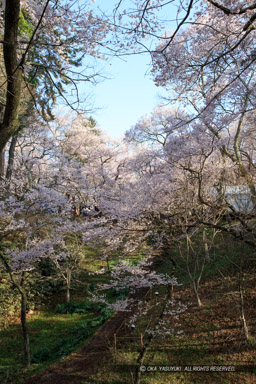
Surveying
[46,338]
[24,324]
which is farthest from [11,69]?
[46,338]

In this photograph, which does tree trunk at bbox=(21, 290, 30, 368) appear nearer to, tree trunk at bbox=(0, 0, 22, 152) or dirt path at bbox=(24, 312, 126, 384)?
dirt path at bbox=(24, 312, 126, 384)

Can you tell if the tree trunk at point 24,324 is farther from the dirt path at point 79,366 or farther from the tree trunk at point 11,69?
the tree trunk at point 11,69

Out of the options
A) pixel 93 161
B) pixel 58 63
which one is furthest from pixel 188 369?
pixel 93 161

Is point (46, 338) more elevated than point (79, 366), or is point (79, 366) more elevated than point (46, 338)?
point (79, 366)

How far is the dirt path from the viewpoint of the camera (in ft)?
19.4

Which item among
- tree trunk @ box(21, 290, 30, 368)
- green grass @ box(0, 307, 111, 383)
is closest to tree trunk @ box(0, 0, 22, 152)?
tree trunk @ box(21, 290, 30, 368)

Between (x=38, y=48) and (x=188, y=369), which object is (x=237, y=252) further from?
(x=38, y=48)

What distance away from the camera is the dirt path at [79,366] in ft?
19.4

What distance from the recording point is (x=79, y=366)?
6387 mm

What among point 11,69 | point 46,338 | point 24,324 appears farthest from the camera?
point 46,338

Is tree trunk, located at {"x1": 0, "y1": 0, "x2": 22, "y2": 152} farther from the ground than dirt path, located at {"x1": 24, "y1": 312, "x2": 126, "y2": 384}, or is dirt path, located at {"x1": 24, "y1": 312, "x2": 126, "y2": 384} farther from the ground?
tree trunk, located at {"x1": 0, "y1": 0, "x2": 22, "y2": 152}

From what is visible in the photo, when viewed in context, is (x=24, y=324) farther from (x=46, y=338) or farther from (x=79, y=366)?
(x=46, y=338)

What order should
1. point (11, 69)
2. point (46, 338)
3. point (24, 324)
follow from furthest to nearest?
1. point (46, 338)
2. point (24, 324)
3. point (11, 69)

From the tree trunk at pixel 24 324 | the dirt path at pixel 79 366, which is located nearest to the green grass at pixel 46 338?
the dirt path at pixel 79 366
